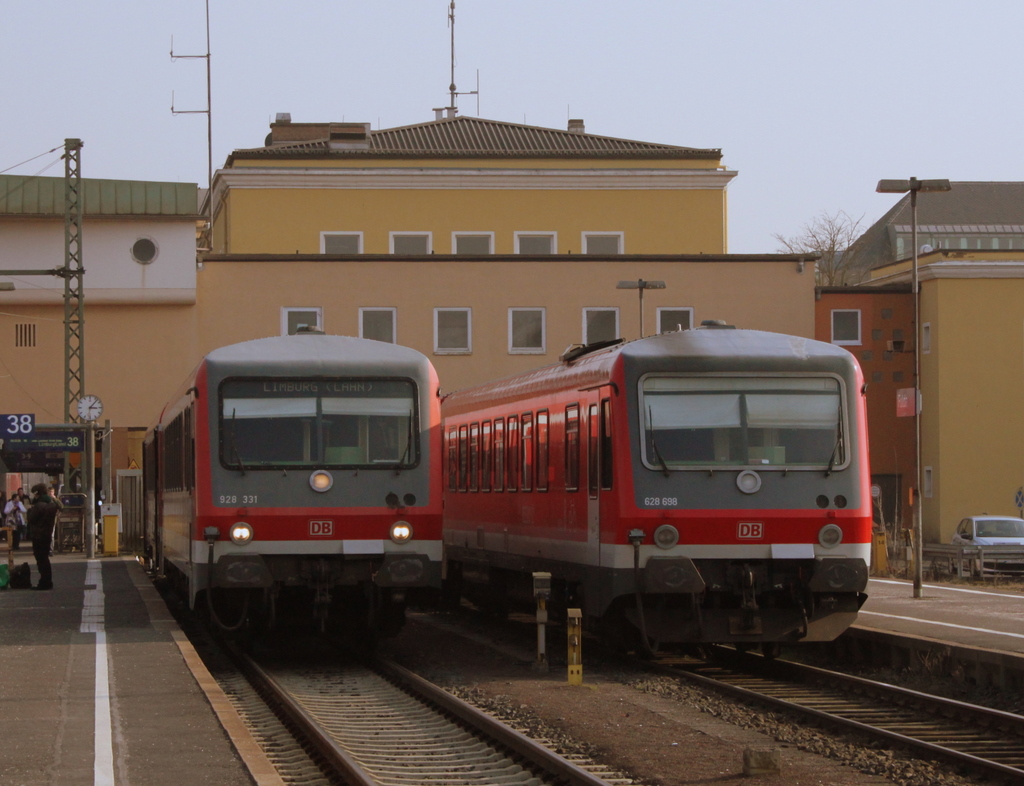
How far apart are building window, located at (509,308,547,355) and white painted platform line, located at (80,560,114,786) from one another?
2666 cm

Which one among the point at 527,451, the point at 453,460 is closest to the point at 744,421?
the point at 527,451

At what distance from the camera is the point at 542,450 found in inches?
706

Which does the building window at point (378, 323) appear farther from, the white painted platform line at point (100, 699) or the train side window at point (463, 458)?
the white painted platform line at point (100, 699)

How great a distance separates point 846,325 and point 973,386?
5.06 m

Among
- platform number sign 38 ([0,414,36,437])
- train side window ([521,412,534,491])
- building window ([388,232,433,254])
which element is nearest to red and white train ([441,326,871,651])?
train side window ([521,412,534,491])

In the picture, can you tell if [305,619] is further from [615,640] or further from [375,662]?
[615,640]

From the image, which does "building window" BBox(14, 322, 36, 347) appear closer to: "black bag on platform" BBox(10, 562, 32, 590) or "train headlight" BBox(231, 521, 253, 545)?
"black bag on platform" BBox(10, 562, 32, 590)

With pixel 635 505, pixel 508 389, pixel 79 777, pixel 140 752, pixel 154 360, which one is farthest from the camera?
pixel 154 360

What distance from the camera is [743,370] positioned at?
15031 mm

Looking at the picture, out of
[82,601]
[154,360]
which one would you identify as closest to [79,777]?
[82,601]

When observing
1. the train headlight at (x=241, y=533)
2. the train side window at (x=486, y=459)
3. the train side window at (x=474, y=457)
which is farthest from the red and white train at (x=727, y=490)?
the train side window at (x=474, y=457)

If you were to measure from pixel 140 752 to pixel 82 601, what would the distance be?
13000 mm

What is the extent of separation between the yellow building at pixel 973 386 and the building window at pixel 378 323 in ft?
62.3

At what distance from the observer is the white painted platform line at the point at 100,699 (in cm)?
891
